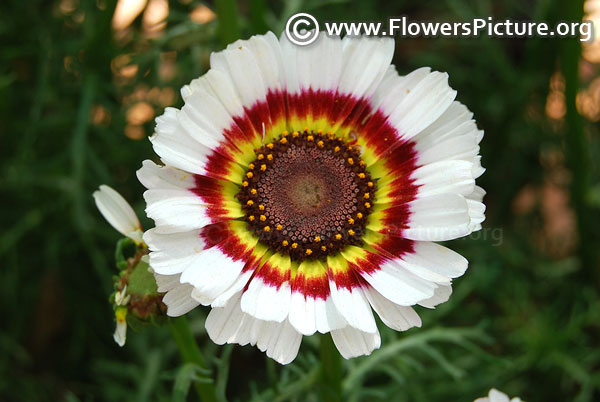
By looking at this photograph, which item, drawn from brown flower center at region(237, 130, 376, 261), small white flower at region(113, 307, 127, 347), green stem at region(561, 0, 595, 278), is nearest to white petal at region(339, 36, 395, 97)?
brown flower center at region(237, 130, 376, 261)

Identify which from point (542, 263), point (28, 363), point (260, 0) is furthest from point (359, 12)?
point (28, 363)

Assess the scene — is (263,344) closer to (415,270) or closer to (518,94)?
(415,270)

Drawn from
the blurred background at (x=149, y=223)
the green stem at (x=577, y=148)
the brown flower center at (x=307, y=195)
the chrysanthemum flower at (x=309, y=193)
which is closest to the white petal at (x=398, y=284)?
the chrysanthemum flower at (x=309, y=193)

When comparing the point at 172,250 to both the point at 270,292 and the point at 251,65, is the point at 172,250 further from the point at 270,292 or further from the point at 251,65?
the point at 251,65

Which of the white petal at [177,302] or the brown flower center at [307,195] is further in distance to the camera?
the brown flower center at [307,195]

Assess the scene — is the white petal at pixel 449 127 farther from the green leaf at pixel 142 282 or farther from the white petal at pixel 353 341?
the green leaf at pixel 142 282

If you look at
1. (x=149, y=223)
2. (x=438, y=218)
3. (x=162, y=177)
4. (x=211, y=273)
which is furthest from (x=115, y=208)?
(x=149, y=223)

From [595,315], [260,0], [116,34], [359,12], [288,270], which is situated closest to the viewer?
[288,270]
